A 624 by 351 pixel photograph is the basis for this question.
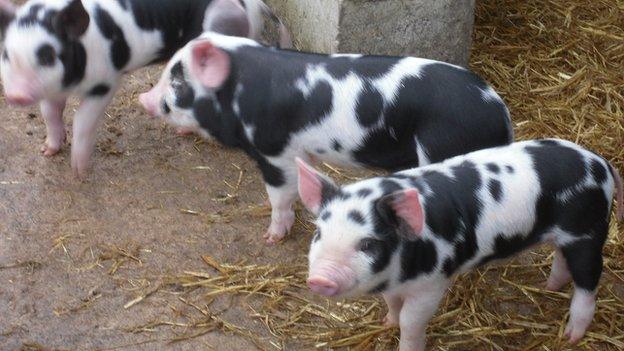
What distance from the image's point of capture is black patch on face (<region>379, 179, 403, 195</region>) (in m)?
3.38

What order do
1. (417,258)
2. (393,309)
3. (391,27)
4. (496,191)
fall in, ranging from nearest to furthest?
(417,258) → (496,191) → (393,309) → (391,27)

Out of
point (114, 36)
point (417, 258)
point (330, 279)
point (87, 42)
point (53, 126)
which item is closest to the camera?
point (330, 279)

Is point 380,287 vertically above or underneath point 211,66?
underneath

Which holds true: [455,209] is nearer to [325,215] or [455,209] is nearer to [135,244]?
[325,215]

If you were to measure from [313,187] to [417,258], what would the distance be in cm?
44

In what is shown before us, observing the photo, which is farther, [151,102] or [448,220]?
[151,102]

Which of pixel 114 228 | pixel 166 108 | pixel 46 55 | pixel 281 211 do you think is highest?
pixel 46 55

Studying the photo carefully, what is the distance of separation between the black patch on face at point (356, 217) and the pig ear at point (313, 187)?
14 centimetres

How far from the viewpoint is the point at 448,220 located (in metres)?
3.46

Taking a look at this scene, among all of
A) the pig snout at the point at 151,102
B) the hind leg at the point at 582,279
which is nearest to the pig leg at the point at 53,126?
the pig snout at the point at 151,102

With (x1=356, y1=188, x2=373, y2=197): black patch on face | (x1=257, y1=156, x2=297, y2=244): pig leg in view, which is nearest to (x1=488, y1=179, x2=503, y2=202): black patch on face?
(x1=356, y1=188, x2=373, y2=197): black patch on face

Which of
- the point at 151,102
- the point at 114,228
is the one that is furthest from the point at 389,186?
the point at 114,228

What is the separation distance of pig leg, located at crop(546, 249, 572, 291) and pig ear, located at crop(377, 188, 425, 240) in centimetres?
113

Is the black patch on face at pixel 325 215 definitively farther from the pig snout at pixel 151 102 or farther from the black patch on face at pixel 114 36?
the black patch on face at pixel 114 36
